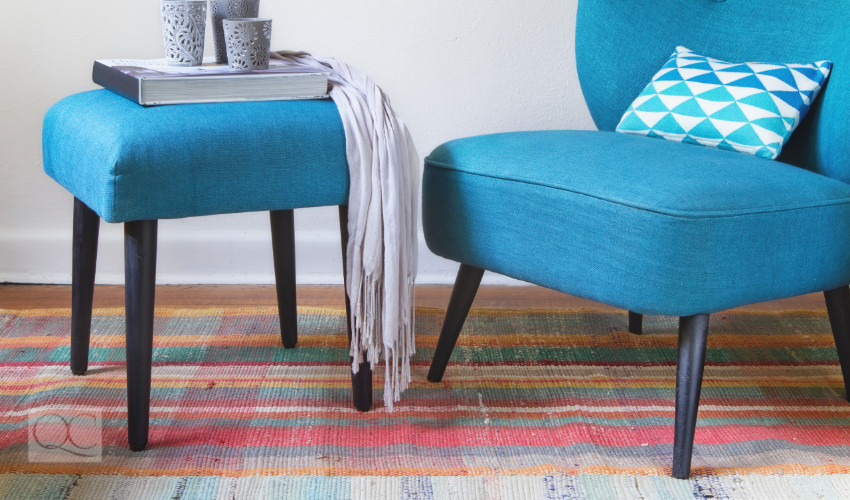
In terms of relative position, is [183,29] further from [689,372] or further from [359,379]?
[689,372]

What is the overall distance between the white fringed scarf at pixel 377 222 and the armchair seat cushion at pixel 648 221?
0.26ft

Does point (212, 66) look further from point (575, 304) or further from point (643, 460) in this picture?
point (575, 304)

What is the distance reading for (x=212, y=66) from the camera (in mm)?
1296

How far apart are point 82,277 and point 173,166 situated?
40 cm

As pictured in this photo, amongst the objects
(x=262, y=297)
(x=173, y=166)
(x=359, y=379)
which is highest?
(x=173, y=166)

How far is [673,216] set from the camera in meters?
1.05

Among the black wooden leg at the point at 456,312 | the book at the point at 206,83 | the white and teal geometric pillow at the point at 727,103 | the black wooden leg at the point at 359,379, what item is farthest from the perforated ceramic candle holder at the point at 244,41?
the white and teal geometric pillow at the point at 727,103

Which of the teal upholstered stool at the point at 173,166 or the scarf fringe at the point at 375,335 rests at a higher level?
the teal upholstered stool at the point at 173,166

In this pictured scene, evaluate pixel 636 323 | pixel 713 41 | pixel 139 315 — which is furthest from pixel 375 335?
pixel 713 41

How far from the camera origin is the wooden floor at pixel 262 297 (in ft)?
6.20

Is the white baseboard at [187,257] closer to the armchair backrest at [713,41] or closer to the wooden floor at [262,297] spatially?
the wooden floor at [262,297]

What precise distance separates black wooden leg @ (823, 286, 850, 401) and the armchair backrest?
181 millimetres

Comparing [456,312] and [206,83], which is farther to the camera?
[456,312]

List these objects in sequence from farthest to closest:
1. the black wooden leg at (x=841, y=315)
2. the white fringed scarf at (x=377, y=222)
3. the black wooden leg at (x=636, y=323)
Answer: the black wooden leg at (x=636, y=323)
the black wooden leg at (x=841, y=315)
the white fringed scarf at (x=377, y=222)
